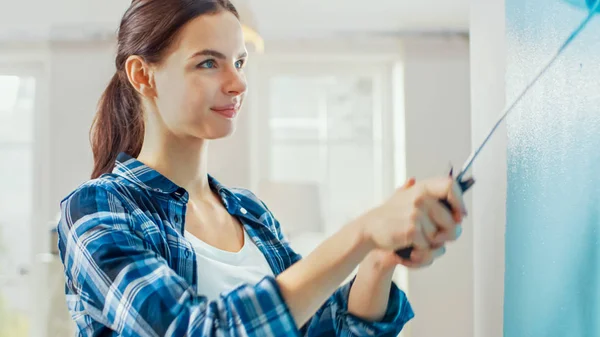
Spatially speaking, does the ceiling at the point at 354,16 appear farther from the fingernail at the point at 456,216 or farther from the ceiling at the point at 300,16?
the fingernail at the point at 456,216

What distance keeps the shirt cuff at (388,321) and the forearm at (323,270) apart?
0.68ft

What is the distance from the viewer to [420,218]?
0.52m

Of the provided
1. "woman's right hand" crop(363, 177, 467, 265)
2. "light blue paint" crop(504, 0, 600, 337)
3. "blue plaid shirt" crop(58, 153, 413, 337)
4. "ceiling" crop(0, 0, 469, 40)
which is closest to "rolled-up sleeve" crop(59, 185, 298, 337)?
"blue plaid shirt" crop(58, 153, 413, 337)

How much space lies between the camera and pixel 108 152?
0.94m

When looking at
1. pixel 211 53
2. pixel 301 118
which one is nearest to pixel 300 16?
pixel 301 118

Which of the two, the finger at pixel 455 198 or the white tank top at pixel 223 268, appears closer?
the finger at pixel 455 198

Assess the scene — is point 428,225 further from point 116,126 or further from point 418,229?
point 116,126

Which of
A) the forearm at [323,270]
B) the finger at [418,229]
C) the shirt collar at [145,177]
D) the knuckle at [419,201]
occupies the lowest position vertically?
the forearm at [323,270]

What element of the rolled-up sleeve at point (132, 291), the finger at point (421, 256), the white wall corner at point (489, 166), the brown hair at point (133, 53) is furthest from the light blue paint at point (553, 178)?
the brown hair at point (133, 53)

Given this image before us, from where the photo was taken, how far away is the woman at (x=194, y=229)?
0.57 metres

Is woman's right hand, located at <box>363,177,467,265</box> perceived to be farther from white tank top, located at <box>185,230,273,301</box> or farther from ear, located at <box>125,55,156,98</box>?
ear, located at <box>125,55,156,98</box>

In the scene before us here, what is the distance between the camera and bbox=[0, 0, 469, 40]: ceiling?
252 centimetres

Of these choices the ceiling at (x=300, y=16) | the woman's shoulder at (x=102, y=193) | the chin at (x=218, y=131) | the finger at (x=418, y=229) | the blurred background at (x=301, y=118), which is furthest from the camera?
the blurred background at (x=301, y=118)

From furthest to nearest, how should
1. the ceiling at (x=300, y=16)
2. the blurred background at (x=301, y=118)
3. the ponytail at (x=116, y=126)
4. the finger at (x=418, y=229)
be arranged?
the blurred background at (x=301, y=118), the ceiling at (x=300, y=16), the ponytail at (x=116, y=126), the finger at (x=418, y=229)
